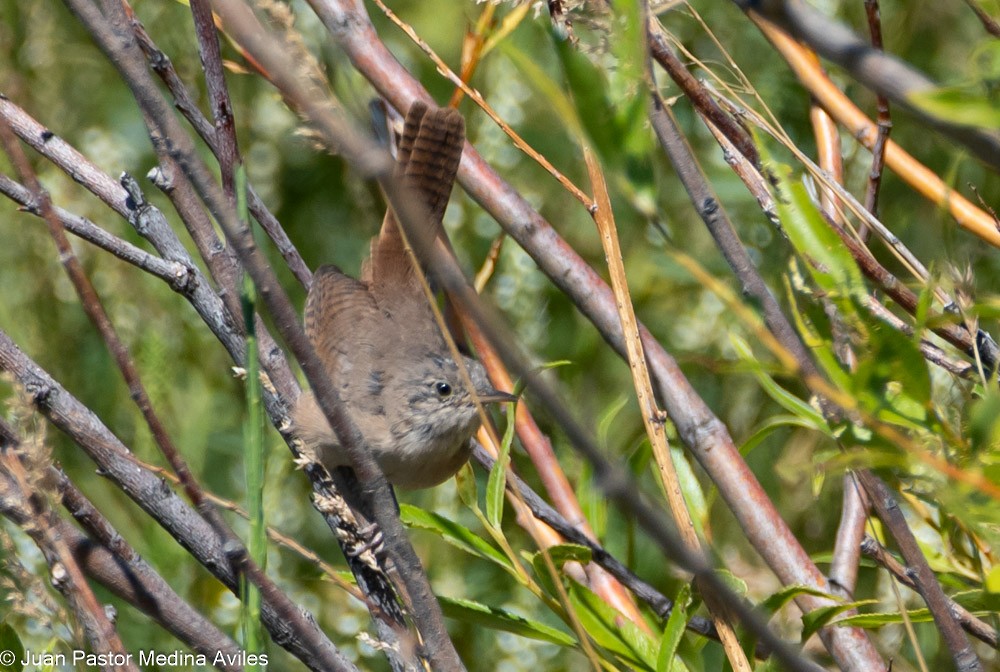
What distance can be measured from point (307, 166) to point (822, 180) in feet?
7.46

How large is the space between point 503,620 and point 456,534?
22cm

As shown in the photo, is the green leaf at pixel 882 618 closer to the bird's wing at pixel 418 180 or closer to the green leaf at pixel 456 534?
the green leaf at pixel 456 534

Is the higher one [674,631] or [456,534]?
[456,534]

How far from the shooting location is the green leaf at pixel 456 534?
181cm

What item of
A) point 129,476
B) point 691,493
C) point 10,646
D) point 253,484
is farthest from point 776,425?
point 10,646

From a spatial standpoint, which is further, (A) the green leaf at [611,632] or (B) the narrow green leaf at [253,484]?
(A) the green leaf at [611,632]

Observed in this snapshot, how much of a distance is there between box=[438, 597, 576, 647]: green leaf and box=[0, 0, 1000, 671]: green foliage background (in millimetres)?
699

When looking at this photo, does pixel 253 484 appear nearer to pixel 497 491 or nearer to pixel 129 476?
pixel 129 476

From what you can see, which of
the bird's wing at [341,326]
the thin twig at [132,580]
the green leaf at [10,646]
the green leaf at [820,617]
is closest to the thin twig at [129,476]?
the thin twig at [132,580]

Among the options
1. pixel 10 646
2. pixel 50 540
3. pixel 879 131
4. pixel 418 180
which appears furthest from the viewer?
pixel 418 180

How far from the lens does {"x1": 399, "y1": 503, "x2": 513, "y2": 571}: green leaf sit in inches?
71.3

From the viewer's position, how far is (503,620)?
1682 millimetres

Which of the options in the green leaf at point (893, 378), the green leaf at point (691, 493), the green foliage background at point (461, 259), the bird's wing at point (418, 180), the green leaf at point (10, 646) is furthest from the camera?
the green foliage background at point (461, 259)

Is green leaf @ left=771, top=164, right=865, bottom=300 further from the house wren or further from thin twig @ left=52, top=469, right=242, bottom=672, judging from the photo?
the house wren
